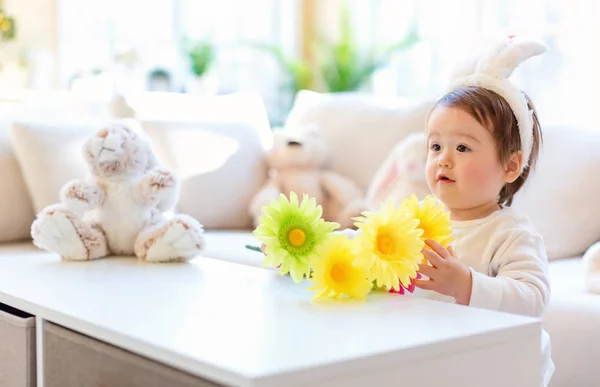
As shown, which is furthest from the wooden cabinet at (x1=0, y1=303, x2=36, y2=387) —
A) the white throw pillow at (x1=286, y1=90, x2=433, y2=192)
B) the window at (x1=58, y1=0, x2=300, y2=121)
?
the window at (x1=58, y1=0, x2=300, y2=121)

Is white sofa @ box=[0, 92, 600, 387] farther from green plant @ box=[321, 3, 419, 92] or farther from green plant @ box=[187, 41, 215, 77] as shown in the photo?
green plant @ box=[187, 41, 215, 77]

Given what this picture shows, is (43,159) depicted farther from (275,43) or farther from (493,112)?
(275,43)

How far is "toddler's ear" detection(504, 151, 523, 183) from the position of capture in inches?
57.9

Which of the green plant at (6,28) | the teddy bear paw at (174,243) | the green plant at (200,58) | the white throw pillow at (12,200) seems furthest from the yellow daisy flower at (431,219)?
the green plant at (200,58)

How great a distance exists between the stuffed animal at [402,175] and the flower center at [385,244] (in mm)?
1273

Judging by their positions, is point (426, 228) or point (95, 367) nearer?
point (95, 367)

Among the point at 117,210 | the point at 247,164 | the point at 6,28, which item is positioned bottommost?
the point at 247,164

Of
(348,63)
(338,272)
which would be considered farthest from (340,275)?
(348,63)

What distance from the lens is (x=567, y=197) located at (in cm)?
229

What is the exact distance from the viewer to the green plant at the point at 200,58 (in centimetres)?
442

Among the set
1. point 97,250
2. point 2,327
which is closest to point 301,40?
point 97,250

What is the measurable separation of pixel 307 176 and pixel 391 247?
1698mm

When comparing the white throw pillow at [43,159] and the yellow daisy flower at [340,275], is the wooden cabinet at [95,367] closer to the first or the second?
the yellow daisy flower at [340,275]

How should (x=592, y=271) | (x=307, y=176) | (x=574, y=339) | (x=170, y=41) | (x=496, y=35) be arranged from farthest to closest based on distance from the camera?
(x=170, y=41)
(x=496, y=35)
(x=307, y=176)
(x=592, y=271)
(x=574, y=339)
